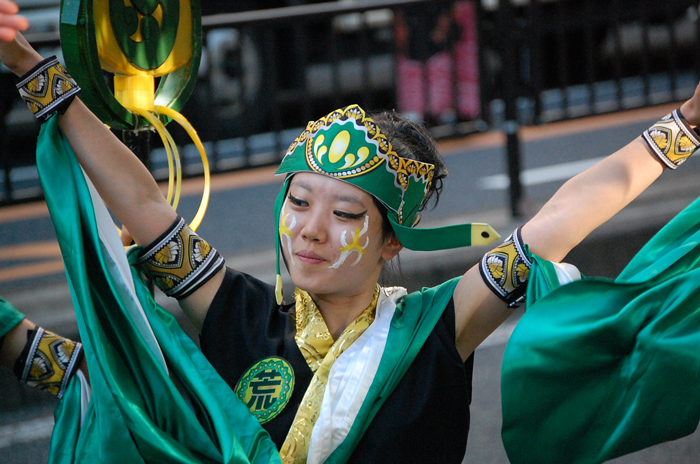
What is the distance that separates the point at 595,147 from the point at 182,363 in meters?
4.36

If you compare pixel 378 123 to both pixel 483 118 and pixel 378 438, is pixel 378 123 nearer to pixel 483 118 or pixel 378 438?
pixel 378 438

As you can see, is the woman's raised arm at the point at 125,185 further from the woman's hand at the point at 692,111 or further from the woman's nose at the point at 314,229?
the woman's hand at the point at 692,111

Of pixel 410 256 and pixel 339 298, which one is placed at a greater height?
pixel 339 298

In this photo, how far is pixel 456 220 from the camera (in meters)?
4.36

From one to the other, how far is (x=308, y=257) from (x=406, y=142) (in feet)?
1.05

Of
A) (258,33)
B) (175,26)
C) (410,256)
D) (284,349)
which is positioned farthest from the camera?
(258,33)

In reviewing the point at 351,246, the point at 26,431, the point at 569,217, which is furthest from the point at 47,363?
the point at 26,431

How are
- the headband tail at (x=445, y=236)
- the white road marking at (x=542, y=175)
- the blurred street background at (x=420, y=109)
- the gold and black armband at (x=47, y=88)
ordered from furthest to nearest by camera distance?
the white road marking at (x=542, y=175) → the blurred street background at (x=420, y=109) → the headband tail at (x=445, y=236) → the gold and black armband at (x=47, y=88)

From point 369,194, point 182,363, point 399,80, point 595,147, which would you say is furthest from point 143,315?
point 595,147

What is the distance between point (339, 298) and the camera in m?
1.75

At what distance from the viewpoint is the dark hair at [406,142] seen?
5.69 ft

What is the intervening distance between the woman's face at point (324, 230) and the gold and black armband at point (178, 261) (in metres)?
0.17

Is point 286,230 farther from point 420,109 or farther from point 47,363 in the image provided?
point 420,109

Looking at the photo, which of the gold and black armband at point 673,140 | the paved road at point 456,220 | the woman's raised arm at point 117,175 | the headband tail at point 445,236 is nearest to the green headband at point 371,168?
the headband tail at point 445,236
